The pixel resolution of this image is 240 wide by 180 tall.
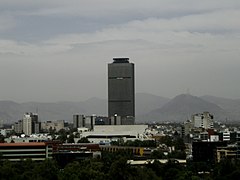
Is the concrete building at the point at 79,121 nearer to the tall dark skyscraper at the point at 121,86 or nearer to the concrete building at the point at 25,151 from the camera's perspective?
the tall dark skyscraper at the point at 121,86

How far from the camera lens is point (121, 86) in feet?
541

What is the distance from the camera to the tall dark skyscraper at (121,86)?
533 feet

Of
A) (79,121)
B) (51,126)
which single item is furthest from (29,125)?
(51,126)

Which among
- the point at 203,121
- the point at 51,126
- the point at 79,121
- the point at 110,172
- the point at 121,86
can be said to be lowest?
the point at 110,172

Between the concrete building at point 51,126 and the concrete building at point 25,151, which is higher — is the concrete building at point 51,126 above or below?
above

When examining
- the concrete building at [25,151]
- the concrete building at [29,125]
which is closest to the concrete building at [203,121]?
the concrete building at [29,125]

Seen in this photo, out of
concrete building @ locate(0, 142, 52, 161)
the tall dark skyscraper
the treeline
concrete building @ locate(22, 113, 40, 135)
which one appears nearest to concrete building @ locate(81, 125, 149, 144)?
concrete building @ locate(22, 113, 40, 135)

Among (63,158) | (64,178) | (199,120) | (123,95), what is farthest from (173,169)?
(123,95)

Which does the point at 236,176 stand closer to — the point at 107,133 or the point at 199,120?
the point at 107,133

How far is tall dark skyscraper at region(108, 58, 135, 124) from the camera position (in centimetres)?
16250

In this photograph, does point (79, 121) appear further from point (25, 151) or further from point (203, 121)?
point (25, 151)

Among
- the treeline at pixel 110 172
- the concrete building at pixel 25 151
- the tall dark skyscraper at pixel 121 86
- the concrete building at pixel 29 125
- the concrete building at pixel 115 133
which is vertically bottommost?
the treeline at pixel 110 172

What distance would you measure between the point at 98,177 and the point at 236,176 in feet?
27.5

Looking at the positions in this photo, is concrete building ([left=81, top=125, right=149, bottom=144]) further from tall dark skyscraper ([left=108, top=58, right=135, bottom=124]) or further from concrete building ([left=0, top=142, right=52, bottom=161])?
tall dark skyscraper ([left=108, top=58, right=135, bottom=124])
